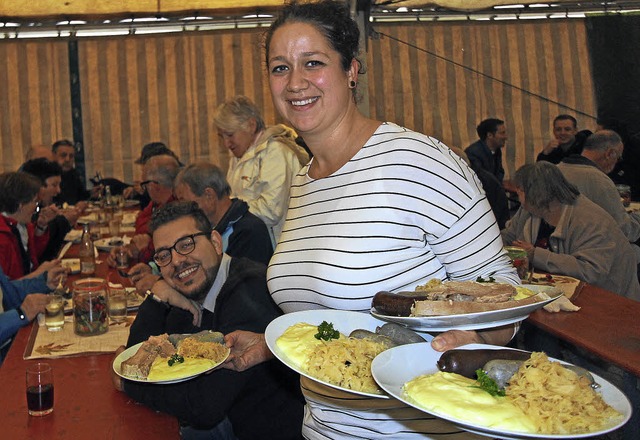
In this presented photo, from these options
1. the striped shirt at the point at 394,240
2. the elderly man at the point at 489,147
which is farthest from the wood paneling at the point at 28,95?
the striped shirt at the point at 394,240

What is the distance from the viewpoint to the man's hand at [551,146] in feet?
16.9

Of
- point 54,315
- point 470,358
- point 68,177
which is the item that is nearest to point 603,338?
point 470,358

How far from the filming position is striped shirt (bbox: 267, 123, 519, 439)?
1.70 meters

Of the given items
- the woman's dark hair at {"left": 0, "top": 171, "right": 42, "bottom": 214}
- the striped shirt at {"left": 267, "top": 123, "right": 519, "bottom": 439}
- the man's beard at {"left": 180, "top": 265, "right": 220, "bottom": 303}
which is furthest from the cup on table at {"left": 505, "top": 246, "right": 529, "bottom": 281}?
the woman's dark hair at {"left": 0, "top": 171, "right": 42, "bottom": 214}

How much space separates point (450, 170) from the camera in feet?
5.68

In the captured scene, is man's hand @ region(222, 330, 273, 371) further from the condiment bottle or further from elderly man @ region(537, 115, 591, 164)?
elderly man @ region(537, 115, 591, 164)

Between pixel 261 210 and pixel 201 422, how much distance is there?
3.26m

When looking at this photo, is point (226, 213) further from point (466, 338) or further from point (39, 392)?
point (466, 338)

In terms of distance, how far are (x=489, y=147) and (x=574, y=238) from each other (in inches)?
54.7

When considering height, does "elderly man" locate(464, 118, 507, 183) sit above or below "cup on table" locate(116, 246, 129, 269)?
above

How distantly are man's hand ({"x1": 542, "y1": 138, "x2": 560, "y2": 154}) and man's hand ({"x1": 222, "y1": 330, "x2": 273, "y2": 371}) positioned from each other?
137 inches

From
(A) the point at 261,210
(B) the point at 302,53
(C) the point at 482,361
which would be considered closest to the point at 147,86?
(A) the point at 261,210

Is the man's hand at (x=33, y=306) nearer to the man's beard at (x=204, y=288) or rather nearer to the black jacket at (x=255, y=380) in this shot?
the black jacket at (x=255, y=380)

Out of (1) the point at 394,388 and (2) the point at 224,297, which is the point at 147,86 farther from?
(1) the point at 394,388
